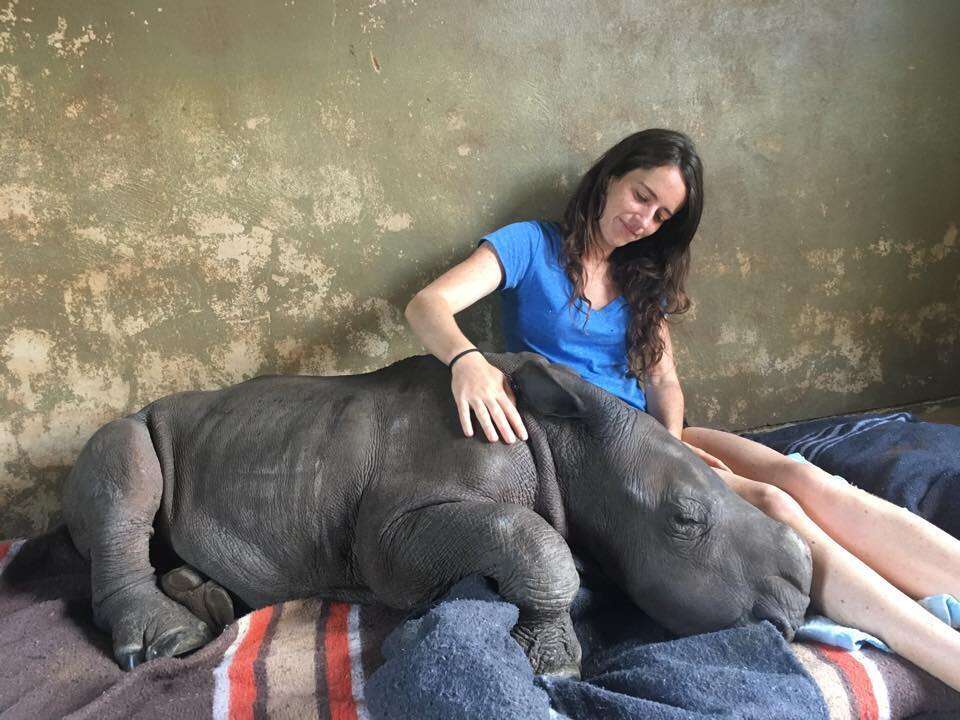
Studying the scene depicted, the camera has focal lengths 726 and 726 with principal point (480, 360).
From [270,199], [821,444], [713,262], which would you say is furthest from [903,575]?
[270,199]

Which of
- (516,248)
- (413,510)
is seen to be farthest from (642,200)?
(413,510)

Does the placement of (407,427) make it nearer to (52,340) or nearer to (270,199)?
(270,199)

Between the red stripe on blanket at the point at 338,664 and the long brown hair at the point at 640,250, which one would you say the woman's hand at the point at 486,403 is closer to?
the red stripe on blanket at the point at 338,664

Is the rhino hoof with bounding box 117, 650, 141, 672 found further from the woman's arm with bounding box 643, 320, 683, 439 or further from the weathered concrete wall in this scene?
the woman's arm with bounding box 643, 320, 683, 439

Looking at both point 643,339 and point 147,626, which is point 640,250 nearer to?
point 643,339

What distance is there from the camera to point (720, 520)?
6.59 feet

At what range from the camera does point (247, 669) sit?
1942 millimetres

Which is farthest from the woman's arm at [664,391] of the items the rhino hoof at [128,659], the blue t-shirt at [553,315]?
the rhino hoof at [128,659]

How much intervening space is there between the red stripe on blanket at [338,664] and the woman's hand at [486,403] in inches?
27.4

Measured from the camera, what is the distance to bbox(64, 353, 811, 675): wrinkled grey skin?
6.39ft

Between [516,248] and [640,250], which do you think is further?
[640,250]

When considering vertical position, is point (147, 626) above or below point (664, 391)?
below

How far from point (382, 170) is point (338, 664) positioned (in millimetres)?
2028

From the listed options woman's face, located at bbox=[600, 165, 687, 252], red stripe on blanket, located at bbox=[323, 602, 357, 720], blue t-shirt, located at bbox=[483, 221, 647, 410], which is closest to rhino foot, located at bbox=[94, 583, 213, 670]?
red stripe on blanket, located at bbox=[323, 602, 357, 720]
